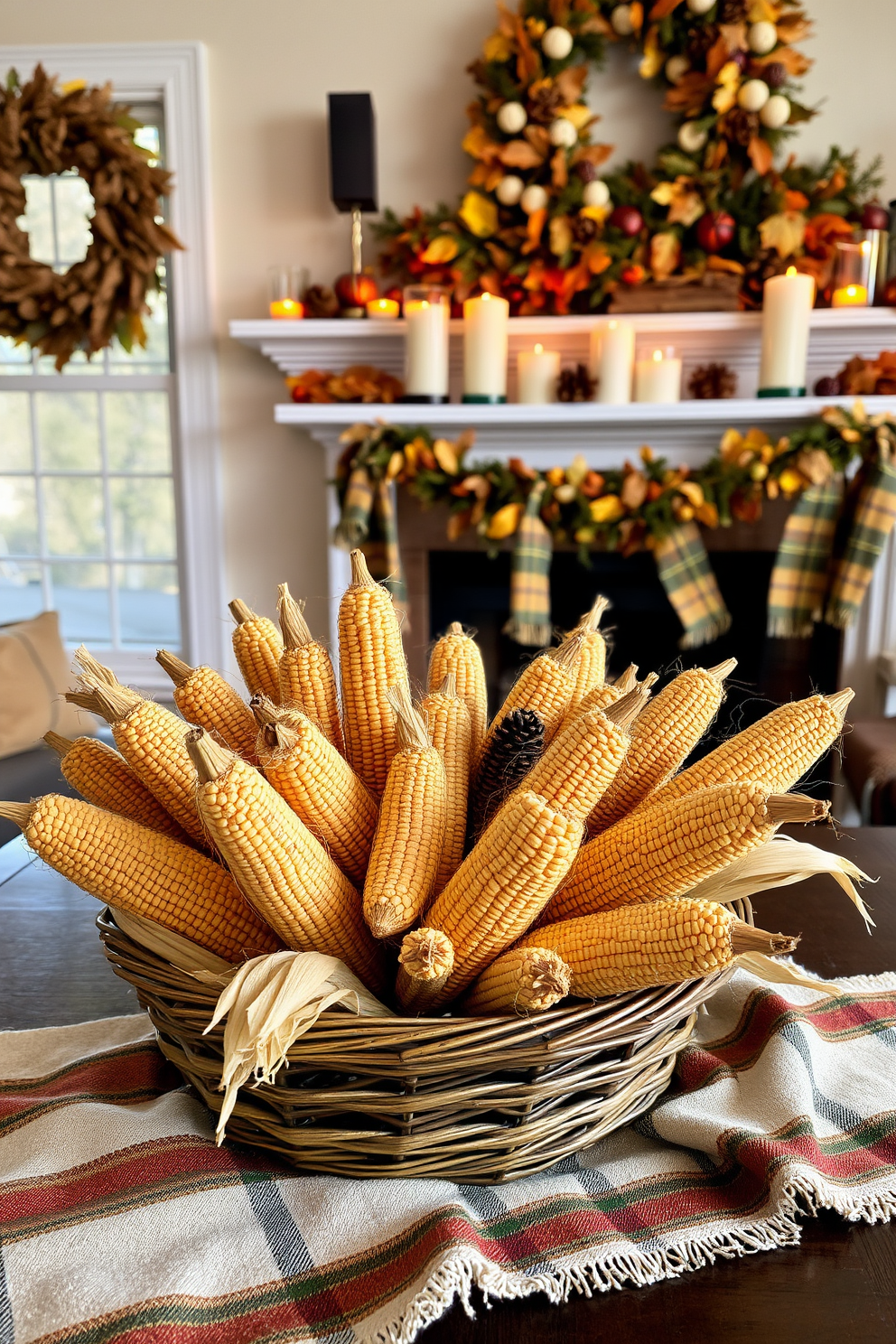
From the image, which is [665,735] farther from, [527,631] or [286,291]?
[286,291]

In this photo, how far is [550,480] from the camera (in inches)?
95.0

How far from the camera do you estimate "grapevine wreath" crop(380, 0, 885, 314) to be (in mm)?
2277

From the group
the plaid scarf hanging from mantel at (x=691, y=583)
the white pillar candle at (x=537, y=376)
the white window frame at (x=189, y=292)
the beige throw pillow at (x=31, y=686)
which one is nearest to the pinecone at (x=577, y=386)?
the white pillar candle at (x=537, y=376)

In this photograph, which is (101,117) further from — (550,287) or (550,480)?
(550,480)

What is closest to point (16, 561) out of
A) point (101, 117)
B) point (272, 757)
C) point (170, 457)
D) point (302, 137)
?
point (170, 457)

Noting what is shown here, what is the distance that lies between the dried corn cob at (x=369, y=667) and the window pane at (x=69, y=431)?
2.65 meters

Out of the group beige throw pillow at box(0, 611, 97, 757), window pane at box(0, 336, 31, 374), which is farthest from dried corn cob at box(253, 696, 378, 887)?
window pane at box(0, 336, 31, 374)

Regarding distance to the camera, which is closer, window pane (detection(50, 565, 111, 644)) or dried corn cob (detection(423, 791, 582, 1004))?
dried corn cob (detection(423, 791, 582, 1004))

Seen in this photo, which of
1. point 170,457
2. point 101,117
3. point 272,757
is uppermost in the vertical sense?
point 101,117

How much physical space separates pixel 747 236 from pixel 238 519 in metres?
1.57

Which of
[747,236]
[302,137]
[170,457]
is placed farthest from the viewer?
[170,457]

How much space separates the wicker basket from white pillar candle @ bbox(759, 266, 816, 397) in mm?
2044

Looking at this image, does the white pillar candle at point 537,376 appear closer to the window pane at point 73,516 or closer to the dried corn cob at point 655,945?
the window pane at point 73,516

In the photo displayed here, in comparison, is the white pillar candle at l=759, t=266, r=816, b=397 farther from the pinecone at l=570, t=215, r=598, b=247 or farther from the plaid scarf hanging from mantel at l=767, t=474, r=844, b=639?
the pinecone at l=570, t=215, r=598, b=247
